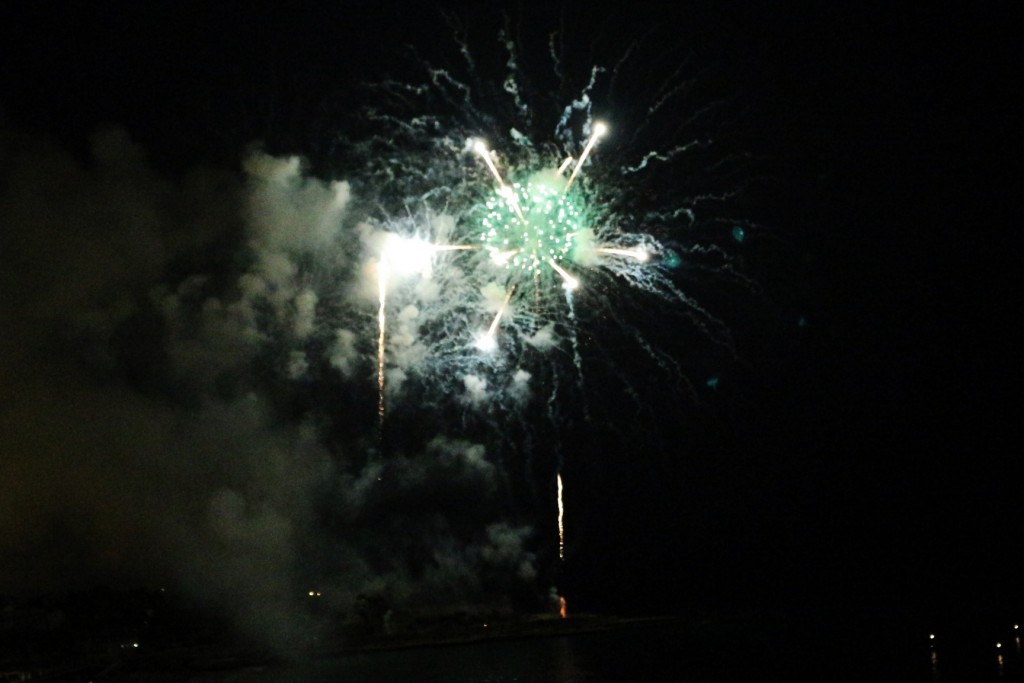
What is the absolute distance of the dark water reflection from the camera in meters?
35.6

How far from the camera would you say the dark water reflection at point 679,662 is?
1400 inches

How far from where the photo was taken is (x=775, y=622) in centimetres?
7194

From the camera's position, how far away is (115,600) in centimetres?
5544

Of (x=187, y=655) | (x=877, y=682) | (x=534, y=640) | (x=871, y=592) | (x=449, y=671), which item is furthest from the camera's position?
(x=871, y=592)

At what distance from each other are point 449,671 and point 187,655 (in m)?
15.9

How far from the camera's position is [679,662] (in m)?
42.8

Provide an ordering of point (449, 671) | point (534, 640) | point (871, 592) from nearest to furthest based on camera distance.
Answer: point (449, 671)
point (534, 640)
point (871, 592)

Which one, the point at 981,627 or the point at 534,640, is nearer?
the point at 981,627

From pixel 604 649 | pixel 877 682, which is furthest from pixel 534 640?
pixel 877 682

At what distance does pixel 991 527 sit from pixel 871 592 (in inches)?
736

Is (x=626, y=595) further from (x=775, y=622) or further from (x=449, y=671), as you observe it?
(x=449, y=671)

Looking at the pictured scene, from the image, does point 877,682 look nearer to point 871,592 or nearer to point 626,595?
point 626,595

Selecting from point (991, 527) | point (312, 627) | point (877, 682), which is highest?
point (991, 527)

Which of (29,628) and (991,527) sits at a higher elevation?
(991,527)
